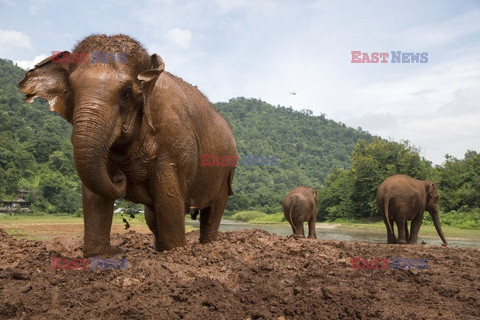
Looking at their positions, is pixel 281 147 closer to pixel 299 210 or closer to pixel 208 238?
pixel 299 210

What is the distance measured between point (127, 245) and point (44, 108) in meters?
93.5

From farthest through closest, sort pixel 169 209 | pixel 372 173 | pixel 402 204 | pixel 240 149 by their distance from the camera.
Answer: pixel 240 149
pixel 372 173
pixel 402 204
pixel 169 209

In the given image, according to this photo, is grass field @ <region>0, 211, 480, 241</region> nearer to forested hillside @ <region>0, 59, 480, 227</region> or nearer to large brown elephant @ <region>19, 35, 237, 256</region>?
large brown elephant @ <region>19, 35, 237, 256</region>

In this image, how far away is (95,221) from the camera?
620cm

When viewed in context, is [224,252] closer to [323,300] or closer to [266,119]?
[323,300]

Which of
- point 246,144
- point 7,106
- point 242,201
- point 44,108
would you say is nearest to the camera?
point 242,201

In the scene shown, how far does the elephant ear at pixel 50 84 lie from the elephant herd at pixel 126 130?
12 mm

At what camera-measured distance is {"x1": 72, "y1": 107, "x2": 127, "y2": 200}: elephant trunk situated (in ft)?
16.5

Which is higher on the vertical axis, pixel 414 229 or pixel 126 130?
pixel 126 130

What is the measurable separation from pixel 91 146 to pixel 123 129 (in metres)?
0.59

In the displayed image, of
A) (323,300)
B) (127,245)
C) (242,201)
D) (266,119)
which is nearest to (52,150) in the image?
(242,201)

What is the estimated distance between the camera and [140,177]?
599 centimetres

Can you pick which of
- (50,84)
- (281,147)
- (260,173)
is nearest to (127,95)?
(50,84)
